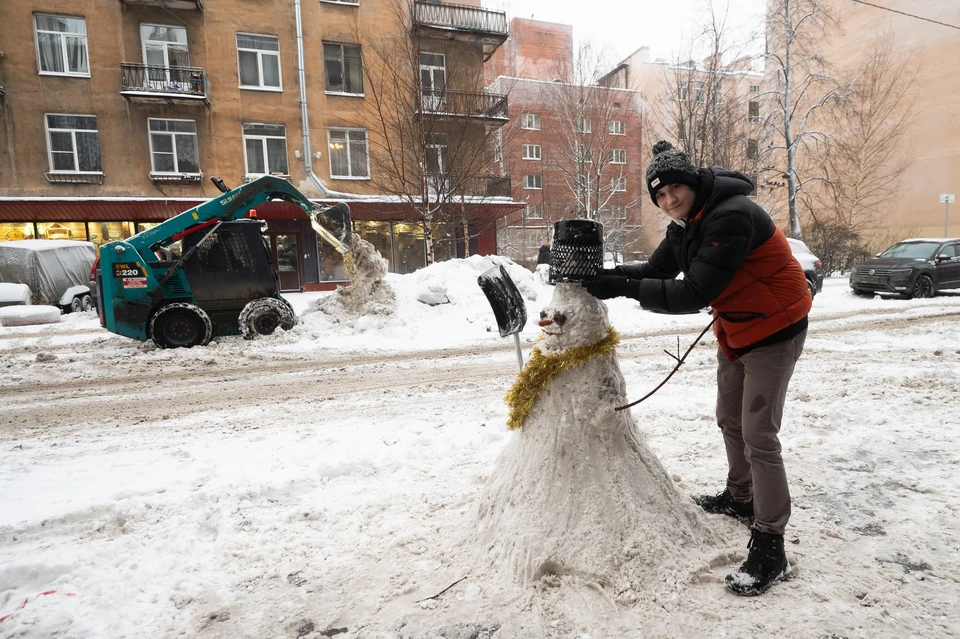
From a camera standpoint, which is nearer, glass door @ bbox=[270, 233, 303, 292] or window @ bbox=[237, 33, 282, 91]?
window @ bbox=[237, 33, 282, 91]

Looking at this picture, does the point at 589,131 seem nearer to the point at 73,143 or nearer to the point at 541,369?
the point at 73,143

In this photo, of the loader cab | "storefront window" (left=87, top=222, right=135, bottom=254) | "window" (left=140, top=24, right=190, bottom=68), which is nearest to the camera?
the loader cab

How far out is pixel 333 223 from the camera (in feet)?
32.6

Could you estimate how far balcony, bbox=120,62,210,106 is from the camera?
60.0 ft

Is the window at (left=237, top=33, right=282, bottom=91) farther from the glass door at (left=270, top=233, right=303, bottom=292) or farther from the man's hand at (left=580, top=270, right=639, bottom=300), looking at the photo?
the man's hand at (left=580, top=270, right=639, bottom=300)

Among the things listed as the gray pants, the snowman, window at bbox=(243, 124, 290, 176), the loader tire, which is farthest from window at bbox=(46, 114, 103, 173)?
the gray pants

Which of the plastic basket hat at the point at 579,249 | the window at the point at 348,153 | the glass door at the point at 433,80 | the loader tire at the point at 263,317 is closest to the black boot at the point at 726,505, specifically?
the plastic basket hat at the point at 579,249

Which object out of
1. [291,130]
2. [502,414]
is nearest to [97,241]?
[291,130]

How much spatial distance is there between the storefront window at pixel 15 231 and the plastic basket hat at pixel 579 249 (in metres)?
22.9

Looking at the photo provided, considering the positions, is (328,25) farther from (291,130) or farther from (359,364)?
(359,364)

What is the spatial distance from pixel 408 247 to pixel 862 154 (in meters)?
22.4

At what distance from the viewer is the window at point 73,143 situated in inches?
721

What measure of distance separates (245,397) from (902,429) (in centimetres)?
661

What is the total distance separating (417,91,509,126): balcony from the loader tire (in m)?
8.41
